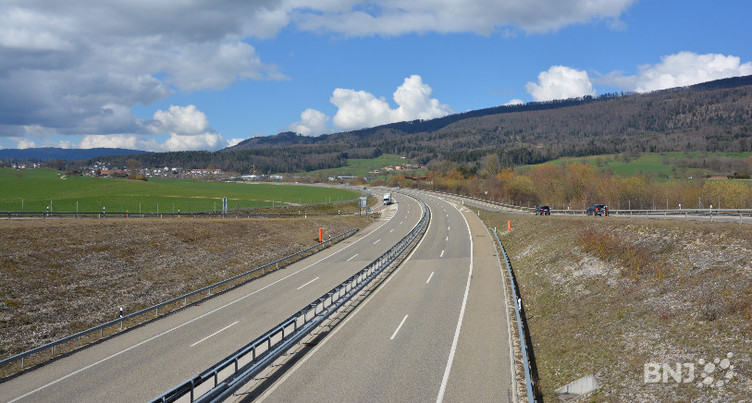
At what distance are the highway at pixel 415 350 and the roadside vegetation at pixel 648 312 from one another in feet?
6.80

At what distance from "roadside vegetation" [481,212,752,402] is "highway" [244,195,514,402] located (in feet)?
6.80

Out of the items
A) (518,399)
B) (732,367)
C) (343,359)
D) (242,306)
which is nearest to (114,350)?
(242,306)

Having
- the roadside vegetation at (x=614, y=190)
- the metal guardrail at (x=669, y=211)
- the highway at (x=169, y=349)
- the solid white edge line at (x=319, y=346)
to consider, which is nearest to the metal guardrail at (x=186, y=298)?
the highway at (x=169, y=349)

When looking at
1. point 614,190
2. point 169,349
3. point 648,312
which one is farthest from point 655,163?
point 169,349

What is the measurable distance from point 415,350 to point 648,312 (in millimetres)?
9626

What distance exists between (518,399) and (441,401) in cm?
239

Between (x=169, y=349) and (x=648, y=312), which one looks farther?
(x=169, y=349)

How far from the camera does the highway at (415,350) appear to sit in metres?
15.2

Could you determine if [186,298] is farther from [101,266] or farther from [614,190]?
[614,190]

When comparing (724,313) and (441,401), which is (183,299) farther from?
(724,313)

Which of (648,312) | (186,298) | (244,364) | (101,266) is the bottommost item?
(186,298)

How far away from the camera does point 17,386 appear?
1705cm

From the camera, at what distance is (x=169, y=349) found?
66.4ft

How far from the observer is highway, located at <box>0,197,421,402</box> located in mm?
16266
